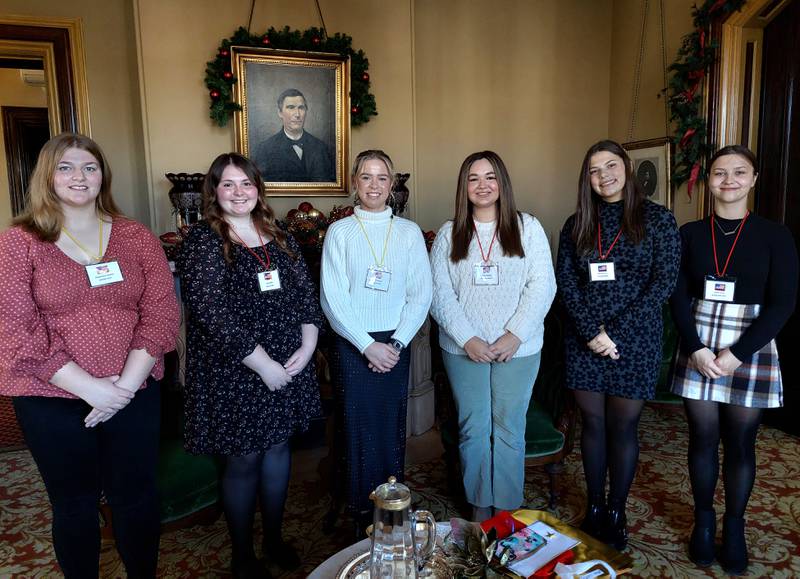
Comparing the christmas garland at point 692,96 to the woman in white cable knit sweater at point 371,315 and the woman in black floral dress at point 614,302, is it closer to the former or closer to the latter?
the woman in black floral dress at point 614,302

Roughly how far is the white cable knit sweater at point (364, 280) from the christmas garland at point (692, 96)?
2444mm

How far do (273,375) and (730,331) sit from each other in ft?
5.25

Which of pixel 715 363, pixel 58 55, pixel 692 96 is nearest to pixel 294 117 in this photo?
pixel 58 55

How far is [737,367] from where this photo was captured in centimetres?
194

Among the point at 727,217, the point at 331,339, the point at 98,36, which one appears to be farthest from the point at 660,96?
the point at 98,36

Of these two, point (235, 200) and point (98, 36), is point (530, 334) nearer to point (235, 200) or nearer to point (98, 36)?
point (235, 200)

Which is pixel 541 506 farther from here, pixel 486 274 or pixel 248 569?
pixel 248 569

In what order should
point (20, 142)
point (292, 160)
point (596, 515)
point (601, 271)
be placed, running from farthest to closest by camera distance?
point (20, 142) → point (292, 160) → point (596, 515) → point (601, 271)

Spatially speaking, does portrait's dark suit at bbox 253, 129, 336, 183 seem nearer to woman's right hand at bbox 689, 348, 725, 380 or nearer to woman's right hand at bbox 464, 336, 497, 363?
woman's right hand at bbox 464, 336, 497, 363

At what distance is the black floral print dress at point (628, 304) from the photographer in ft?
6.57

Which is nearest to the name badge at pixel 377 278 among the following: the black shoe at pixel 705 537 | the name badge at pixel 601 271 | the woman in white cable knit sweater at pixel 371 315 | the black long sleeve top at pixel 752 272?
the woman in white cable knit sweater at pixel 371 315

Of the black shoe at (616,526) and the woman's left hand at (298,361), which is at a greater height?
the woman's left hand at (298,361)

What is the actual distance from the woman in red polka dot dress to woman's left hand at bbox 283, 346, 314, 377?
1.27 ft

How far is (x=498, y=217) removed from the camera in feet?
7.14
